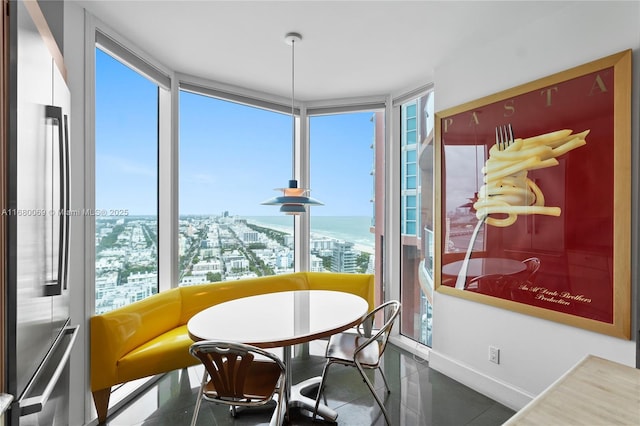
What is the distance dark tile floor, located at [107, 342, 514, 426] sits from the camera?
84.6 inches

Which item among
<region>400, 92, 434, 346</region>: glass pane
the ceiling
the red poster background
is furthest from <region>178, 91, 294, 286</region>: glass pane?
the red poster background

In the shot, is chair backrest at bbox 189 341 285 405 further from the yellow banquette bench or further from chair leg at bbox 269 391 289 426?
the yellow banquette bench

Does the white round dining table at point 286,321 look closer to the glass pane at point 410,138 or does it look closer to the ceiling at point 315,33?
the glass pane at point 410,138

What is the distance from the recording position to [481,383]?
2.48m

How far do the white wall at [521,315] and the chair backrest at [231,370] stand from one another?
1691 millimetres

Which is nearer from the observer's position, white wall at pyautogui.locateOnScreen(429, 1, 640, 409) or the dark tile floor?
white wall at pyautogui.locateOnScreen(429, 1, 640, 409)

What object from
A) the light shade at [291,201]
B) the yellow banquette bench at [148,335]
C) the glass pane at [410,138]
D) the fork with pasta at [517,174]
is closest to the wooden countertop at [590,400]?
the fork with pasta at [517,174]

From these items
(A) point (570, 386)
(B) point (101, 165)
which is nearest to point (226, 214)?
(B) point (101, 165)

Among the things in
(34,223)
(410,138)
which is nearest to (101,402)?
(34,223)

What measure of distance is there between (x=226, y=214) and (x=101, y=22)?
6.31 ft

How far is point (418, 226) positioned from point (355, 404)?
1854 millimetres

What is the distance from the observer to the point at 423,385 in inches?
103

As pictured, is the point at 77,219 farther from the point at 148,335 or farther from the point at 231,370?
the point at 231,370

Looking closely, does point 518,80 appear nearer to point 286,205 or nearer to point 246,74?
point 286,205
